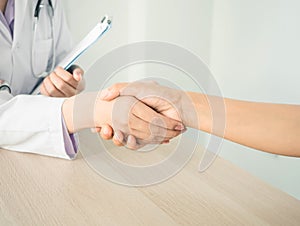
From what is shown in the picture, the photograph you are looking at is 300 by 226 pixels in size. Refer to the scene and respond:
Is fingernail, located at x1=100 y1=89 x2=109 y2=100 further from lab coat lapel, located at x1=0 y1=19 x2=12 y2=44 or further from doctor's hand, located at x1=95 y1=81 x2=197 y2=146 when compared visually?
lab coat lapel, located at x1=0 y1=19 x2=12 y2=44

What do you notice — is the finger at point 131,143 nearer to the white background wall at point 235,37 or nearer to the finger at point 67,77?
the finger at point 67,77

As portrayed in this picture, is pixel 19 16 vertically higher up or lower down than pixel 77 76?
higher up

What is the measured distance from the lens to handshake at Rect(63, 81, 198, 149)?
2.66 feet

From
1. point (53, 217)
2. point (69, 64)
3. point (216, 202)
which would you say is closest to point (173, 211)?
point (216, 202)

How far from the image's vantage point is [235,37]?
157cm

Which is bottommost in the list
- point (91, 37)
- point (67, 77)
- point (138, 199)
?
point (138, 199)

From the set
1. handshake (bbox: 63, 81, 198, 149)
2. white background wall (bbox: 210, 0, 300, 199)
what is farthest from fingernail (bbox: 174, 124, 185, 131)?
white background wall (bbox: 210, 0, 300, 199)

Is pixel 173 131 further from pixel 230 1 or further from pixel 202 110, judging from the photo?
pixel 230 1

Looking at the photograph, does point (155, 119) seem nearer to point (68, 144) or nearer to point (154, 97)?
point (154, 97)

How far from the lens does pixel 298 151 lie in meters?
0.65

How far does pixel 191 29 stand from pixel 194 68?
952 mm

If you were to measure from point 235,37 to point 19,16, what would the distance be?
2.73ft

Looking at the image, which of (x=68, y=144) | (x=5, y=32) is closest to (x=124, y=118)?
(x=68, y=144)

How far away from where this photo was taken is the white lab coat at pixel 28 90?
0.82 m
